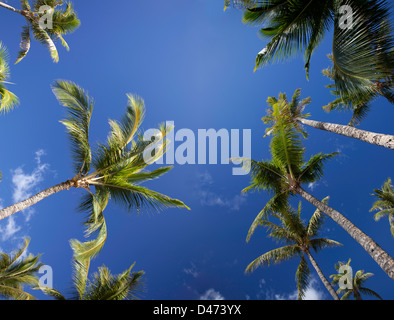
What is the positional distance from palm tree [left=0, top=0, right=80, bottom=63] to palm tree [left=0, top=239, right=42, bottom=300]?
395 inches

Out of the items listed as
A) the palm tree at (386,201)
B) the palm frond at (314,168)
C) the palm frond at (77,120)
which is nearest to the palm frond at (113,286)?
the palm frond at (77,120)

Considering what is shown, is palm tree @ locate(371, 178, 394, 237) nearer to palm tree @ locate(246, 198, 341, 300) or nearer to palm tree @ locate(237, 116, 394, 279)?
palm tree @ locate(246, 198, 341, 300)

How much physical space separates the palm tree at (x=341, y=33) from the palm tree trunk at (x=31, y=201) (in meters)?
6.92

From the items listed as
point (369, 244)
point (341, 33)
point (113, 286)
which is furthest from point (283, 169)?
point (113, 286)

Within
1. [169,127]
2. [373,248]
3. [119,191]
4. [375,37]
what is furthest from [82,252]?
[375,37]

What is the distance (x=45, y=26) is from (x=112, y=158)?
10126 mm

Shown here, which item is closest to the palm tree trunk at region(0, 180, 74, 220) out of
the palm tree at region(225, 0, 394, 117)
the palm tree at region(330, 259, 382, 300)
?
the palm tree at region(225, 0, 394, 117)

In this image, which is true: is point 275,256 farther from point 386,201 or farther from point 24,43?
point 24,43

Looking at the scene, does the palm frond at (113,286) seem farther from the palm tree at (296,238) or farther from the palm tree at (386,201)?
the palm tree at (386,201)

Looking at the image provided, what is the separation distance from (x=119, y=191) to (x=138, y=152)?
1.47 m

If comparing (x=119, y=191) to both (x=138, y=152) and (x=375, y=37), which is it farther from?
(x=375, y=37)

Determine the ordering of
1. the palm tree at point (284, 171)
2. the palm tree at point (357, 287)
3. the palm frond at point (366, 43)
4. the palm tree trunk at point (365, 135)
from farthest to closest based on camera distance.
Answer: the palm tree at point (357, 287) → the palm tree at point (284, 171) → the palm tree trunk at point (365, 135) → the palm frond at point (366, 43)

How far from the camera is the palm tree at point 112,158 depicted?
251 inches

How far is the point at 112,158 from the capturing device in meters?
6.71
